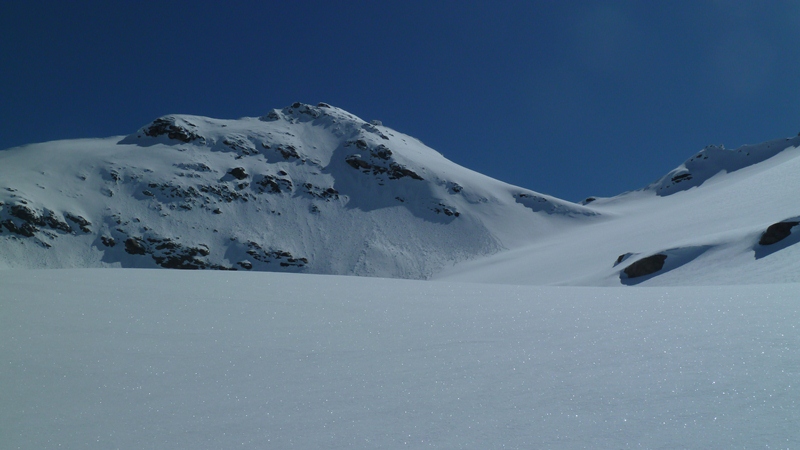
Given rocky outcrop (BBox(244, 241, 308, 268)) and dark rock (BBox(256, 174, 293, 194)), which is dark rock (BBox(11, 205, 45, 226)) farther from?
dark rock (BBox(256, 174, 293, 194))

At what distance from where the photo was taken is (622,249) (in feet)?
112

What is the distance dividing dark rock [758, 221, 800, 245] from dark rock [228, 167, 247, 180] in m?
67.0

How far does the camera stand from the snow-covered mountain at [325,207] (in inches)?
1693

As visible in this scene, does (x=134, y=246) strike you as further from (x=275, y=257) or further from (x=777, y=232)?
(x=777, y=232)

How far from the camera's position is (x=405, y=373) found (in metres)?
3.70

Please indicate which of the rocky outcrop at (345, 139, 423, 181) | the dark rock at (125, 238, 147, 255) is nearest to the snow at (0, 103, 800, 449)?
the dark rock at (125, 238, 147, 255)

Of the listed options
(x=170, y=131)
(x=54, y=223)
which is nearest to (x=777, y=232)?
(x=54, y=223)

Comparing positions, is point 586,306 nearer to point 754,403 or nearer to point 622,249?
point 754,403

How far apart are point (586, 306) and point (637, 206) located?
261ft

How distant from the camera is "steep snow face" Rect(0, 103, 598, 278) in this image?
54.5m

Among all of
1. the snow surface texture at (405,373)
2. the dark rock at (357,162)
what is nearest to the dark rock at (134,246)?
the dark rock at (357,162)

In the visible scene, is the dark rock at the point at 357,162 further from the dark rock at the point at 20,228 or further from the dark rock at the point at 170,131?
the dark rock at the point at 20,228

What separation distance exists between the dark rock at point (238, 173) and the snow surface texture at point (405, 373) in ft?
228

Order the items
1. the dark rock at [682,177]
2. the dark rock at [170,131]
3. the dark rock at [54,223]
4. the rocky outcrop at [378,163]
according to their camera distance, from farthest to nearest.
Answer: the dark rock at [682,177]
the dark rock at [170,131]
the rocky outcrop at [378,163]
the dark rock at [54,223]
